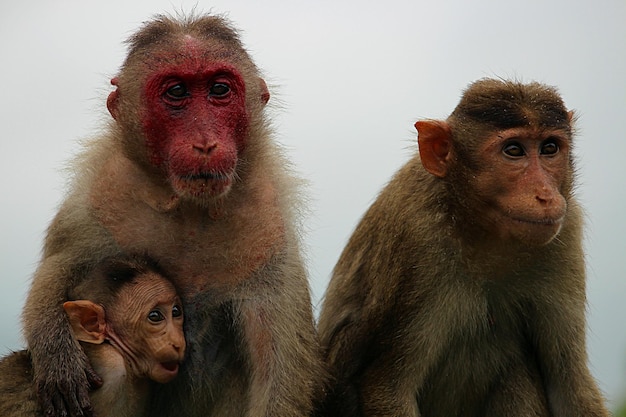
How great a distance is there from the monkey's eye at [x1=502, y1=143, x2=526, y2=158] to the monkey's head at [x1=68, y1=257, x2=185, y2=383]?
Answer: 2.47 metres

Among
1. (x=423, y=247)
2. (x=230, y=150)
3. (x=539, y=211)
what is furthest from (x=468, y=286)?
(x=230, y=150)

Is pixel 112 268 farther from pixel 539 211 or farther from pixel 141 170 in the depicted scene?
pixel 539 211

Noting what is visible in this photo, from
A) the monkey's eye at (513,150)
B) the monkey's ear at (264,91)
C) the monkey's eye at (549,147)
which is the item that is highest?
the monkey's eye at (549,147)

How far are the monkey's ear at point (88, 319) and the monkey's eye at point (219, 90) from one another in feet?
5.37

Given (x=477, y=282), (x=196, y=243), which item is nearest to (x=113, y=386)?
(x=196, y=243)

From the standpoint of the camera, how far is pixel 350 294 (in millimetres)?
9453

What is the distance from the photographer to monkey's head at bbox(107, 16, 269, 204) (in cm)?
793

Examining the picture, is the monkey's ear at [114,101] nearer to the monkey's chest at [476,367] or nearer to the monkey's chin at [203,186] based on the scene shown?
the monkey's chin at [203,186]

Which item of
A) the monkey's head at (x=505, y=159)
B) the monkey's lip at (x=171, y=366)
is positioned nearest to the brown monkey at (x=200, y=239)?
the monkey's lip at (x=171, y=366)

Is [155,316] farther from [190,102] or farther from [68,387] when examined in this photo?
[190,102]

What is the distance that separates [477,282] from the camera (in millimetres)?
8703

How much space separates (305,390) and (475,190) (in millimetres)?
1817

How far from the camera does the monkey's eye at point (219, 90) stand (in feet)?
27.0

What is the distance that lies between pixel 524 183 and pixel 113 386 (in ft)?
10.0
